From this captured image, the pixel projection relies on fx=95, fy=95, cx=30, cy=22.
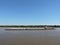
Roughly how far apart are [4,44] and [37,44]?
86.9 inches

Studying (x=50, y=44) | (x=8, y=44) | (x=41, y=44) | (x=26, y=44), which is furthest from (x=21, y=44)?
(x=50, y=44)

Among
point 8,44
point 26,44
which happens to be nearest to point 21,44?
point 26,44

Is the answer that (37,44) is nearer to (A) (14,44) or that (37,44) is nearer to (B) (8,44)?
(A) (14,44)

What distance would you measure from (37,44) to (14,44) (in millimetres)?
1551

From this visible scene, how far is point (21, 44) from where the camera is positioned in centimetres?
640

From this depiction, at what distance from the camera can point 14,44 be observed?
6398 millimetres

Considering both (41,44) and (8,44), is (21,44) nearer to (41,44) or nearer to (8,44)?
(8,44)

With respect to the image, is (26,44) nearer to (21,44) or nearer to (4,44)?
(21,44)

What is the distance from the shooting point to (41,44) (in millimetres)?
6430

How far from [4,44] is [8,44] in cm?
26

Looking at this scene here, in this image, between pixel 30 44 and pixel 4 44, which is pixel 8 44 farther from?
pixel 30 44

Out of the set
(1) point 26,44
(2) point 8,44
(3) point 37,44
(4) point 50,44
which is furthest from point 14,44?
(4) point 50,44

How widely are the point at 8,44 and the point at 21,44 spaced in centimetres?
86

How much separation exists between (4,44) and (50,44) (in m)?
3.09
